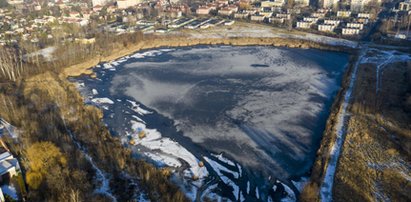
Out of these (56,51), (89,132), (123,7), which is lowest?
(89,132)

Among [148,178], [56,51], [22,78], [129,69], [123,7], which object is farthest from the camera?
[123,7]

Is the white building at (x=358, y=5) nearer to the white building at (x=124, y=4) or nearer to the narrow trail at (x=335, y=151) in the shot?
the narrow trail at (x=335, y=151)

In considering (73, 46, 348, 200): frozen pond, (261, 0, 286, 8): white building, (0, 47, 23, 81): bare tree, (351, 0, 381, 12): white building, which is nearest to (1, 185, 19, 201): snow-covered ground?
(73, 46, 348, 200): frozen pond

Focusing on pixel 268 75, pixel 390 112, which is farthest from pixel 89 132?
pixel 390 112

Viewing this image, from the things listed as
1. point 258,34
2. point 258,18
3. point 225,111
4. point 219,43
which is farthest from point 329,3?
point 225,111

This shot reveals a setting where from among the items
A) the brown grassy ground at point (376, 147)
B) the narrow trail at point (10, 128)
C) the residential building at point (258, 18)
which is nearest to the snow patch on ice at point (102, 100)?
the narrow trail at point (10, 128)

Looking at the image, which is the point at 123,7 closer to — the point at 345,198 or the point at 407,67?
the point at 407,67

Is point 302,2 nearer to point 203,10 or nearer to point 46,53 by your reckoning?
point 203,10

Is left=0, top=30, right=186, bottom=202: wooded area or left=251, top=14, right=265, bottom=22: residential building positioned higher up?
left=251, top=14, right=265, bottom=22: residential building

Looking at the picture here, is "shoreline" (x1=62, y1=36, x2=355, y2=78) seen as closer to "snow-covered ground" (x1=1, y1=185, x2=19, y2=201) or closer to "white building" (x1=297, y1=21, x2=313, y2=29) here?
"white building" (x1=297, y1=21, x2=313, y2=29)

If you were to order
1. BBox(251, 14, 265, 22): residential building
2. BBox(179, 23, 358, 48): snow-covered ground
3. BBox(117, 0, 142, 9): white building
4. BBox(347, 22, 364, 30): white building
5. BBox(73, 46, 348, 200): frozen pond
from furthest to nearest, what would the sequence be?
BBox(117, 0, 142, 9): white building → BBox(251, 14, 265, 22): residential building → BBox(347, 22, 364, 30): white building → BBox(179, 23, 358, 48): snow-covered ground → BBox(73, 46, 348, 200): frozen pond
